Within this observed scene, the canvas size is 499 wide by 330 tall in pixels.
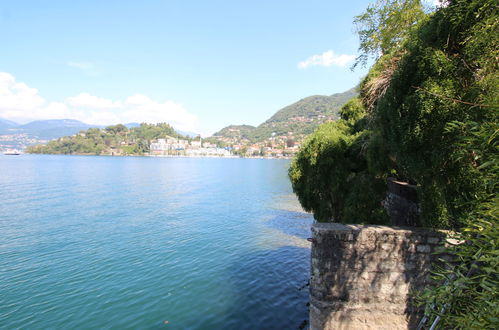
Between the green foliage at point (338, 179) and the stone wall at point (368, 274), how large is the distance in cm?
267

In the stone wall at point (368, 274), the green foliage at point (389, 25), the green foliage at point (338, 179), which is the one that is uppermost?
the green foliage at point (389, 25)

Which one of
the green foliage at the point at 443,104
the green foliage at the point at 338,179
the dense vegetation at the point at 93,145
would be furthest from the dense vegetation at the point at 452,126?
the dense vegetation at the point at 93,145

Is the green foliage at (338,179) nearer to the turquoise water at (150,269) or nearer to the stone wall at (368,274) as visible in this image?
the stone wall at (368,274)

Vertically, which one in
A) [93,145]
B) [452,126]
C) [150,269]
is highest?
[93,145]

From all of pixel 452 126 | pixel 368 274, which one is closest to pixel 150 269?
pixel 368 274

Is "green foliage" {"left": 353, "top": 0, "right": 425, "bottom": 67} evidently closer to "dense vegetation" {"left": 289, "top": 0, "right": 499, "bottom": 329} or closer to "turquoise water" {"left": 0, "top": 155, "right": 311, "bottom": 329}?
"dense vegetation" {"left": 289, "top": 0, "right": 499, "bottom": 329}

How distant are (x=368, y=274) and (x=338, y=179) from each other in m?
3.92

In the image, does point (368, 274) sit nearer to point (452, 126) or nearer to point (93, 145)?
point (452, 126)

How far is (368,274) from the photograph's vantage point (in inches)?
197

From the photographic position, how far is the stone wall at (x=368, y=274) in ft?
16.1

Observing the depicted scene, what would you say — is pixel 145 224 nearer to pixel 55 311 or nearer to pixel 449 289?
pixel 55 311

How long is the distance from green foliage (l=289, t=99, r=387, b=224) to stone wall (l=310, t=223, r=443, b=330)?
267cm

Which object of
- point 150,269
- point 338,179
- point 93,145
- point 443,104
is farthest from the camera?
point 93,145

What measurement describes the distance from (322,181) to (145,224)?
586 inches
